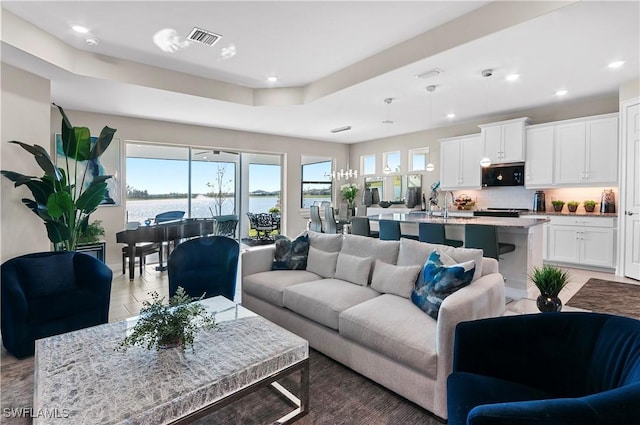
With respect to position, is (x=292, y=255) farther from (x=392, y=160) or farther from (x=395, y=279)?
(x=392, y=160)

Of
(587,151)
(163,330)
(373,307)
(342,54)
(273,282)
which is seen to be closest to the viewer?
(163,330)

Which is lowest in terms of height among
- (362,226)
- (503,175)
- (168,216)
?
(362,226)

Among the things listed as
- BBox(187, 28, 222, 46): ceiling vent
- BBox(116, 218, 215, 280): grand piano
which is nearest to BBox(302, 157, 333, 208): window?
BBox(116, 218, 215, 280): grand piano

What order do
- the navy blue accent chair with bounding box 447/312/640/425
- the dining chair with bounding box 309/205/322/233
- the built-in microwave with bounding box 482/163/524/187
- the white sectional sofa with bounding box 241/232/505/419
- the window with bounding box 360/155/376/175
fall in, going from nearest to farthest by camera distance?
the navy blue accent chair with bounding box 447/312/640/425
the white sectional sofa with bounding box 241/232/505/419
the built-in microwave with bounding box 482/163/524/187
the dining chair with bounding box 309/205/322/233
the window with bounding box 360/155/376/175

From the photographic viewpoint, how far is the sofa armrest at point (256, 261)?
144 inches

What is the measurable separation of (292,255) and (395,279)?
1.36 metres

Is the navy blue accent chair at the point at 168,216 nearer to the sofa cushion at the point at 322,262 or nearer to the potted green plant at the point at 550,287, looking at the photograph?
the sofa cushion at the point at 322,262

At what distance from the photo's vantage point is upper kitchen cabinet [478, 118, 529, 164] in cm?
636

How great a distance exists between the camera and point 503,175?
680cm

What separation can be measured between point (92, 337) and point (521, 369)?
249 centimetres

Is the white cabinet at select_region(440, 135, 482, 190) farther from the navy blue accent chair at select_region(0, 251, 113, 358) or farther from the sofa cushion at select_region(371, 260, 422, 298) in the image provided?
the navy blue accent chair at select_region(0, 251, 113, 358)

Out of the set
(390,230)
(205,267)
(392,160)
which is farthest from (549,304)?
(392,160)

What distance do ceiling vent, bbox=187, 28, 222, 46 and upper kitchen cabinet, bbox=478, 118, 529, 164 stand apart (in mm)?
5474

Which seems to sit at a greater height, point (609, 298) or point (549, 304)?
point (549, 304)
